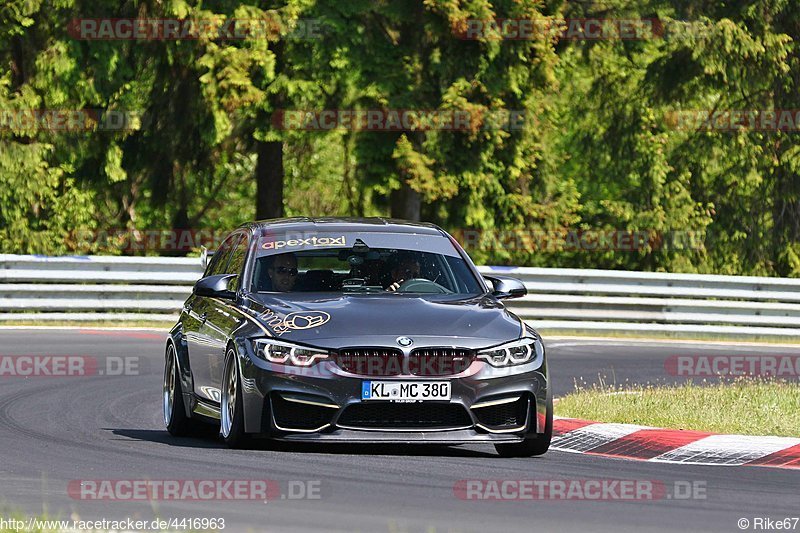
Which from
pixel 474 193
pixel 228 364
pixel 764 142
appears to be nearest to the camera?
pixel 228 364

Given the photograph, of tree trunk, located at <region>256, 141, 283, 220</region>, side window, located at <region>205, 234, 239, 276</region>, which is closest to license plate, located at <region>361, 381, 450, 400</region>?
side window, located at <region>205, 234, 239, 276</region>

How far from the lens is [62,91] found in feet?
103

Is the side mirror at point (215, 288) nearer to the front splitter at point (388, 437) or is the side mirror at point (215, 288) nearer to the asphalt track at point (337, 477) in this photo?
the asphalt track at point (337, 477)

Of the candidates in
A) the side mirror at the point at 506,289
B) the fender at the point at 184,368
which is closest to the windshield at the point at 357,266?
the side mirror at the point at 506,289

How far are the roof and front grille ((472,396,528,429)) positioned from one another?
2.04 metres

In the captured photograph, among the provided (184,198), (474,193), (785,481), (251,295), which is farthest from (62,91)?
(785,481)

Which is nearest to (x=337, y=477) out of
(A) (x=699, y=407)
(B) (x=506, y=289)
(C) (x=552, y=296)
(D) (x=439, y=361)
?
(D) (x=439, y=361)

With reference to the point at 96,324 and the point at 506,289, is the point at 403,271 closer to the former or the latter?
the point at 506,289

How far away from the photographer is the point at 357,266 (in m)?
11.7

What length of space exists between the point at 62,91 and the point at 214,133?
112 inches

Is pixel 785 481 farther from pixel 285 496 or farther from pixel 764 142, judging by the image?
pixel 764 142

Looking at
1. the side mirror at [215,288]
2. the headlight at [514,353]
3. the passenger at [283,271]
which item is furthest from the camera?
the passenger at [283,271]

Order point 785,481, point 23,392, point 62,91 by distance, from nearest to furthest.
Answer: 1. point 785,481
2. point 23,392
3. point 62,91

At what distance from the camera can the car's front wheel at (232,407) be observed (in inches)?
411
